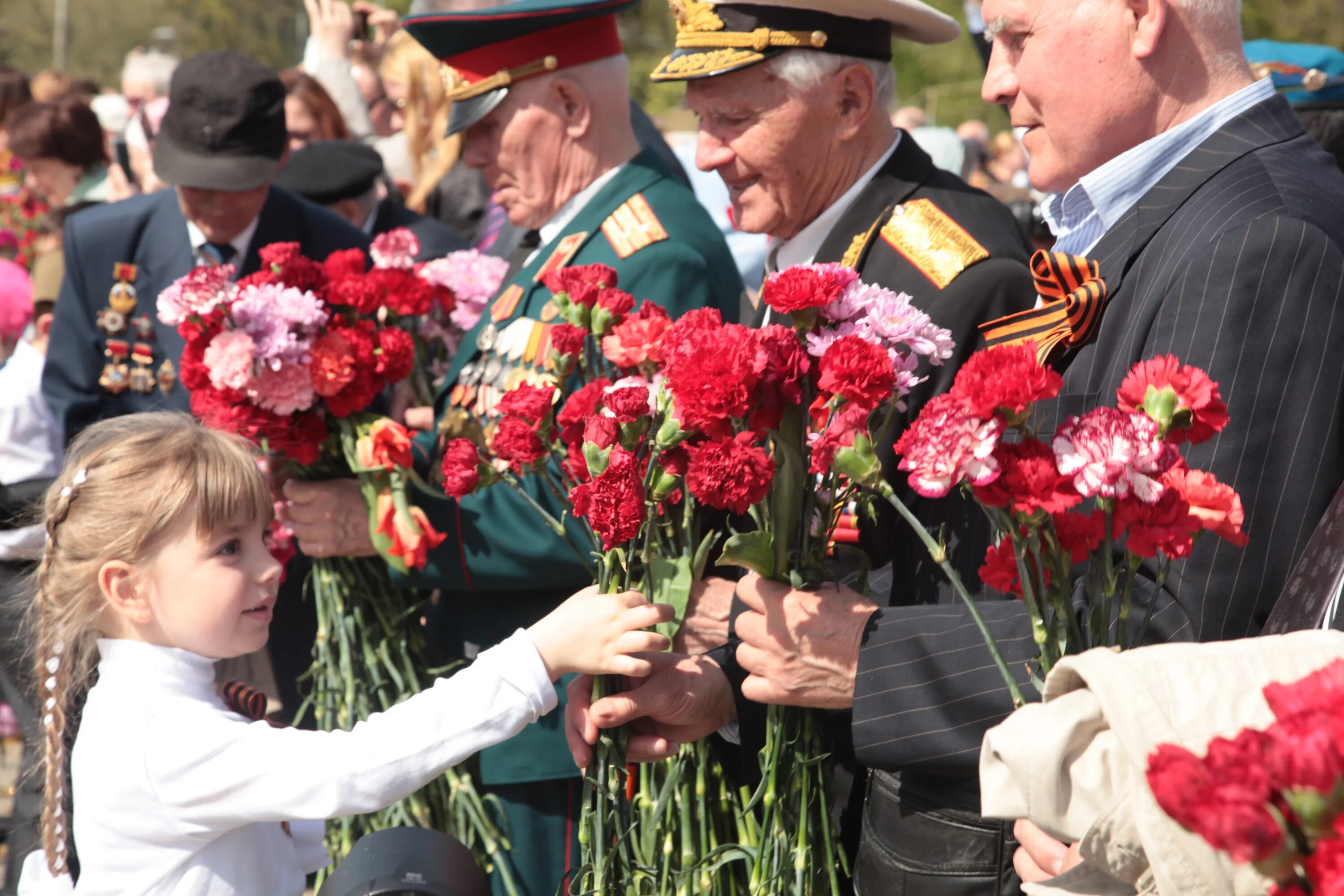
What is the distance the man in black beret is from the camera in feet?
16.7

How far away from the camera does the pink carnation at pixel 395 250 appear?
3.13 m

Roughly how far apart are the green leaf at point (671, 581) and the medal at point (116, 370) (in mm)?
2317

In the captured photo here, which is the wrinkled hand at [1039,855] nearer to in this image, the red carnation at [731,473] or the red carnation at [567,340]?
the red carnation at [731,473]

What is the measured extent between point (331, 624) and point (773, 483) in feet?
5.05

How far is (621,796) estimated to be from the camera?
1970 mm

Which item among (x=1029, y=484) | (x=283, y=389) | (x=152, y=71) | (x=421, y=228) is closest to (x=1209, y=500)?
(x=1029, y=484)

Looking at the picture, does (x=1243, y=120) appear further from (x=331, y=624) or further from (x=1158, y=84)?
(x=331, y=624)

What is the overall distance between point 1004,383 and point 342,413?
1.70 meters

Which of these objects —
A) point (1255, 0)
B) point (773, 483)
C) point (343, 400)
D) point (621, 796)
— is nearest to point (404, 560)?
point (343, 400)

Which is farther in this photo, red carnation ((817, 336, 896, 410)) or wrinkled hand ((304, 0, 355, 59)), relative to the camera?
wrinkled hand ((304, 0, 355, 59))

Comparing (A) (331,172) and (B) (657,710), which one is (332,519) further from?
(A) (331,172)

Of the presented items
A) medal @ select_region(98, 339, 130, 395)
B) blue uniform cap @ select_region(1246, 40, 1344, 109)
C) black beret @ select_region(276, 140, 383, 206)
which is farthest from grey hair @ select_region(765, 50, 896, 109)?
black beret @ select_region(276, 140, 383, 206)

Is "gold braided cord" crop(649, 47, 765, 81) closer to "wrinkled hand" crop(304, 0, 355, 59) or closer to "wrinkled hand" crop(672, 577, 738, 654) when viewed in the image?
"wrinkled hand" crop(672, 577, 738, 654)

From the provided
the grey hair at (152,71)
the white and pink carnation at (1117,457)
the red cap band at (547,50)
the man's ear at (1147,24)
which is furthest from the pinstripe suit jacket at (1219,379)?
the grey hair at (152,71)
